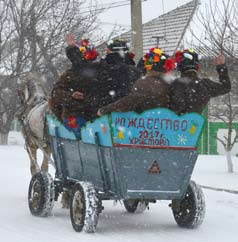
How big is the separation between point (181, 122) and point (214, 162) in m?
13.0

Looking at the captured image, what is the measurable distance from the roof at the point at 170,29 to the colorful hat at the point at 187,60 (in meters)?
18.5

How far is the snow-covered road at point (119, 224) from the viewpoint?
679cm

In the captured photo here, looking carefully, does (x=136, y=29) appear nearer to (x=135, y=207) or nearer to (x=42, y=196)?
(x=135, y=207)

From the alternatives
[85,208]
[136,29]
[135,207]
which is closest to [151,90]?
[85,208]

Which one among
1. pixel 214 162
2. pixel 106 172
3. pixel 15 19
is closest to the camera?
pixel 106 172

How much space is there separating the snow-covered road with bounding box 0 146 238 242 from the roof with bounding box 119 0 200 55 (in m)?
16.4

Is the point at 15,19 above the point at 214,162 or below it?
above

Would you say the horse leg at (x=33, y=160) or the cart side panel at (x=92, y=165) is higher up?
the cart side panel at (x=92, y=165)

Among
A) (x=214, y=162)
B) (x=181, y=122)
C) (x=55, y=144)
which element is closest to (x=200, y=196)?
(x=181, y=122)

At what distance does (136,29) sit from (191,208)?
8.43 meters

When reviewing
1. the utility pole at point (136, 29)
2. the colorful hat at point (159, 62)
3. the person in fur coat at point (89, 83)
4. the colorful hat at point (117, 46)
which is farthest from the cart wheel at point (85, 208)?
the utility pole at point (136, 29)

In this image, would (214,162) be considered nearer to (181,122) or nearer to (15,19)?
(15,19)

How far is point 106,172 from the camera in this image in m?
7.04

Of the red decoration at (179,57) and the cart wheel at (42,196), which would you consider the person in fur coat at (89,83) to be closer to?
the red decoration at (179,57)
